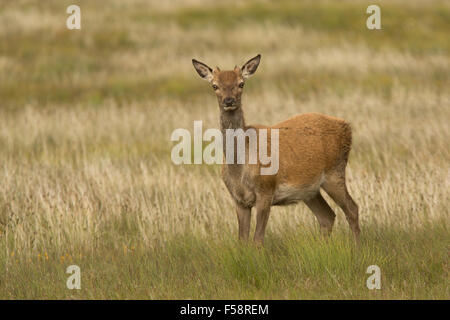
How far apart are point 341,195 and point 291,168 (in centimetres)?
85

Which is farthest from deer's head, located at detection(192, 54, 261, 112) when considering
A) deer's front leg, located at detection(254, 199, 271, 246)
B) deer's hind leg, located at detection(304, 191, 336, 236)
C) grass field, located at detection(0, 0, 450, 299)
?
deer's hind leg, located at detection(304, 191, 336, 236)

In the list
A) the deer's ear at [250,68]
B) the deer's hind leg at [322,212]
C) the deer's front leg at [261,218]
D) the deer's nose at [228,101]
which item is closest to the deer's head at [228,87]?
the deer's nose at [228,101]

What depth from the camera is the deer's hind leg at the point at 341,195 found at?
8539 millimetres

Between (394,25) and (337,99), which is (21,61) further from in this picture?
(394,25)

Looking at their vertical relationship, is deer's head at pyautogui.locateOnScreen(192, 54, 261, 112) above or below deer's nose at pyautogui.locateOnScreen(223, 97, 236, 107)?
above

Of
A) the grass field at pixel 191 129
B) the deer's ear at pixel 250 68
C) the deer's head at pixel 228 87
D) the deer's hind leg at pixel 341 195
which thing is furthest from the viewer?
the deer's hind leg at pixel 341 195

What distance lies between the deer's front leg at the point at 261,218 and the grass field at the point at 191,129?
10.6 inches

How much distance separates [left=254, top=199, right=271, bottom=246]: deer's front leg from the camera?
7684 mm

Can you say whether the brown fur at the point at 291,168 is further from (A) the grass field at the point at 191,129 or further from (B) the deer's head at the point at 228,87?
(A) the grass field at the point at 191,129

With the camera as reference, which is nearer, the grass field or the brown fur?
the grass field

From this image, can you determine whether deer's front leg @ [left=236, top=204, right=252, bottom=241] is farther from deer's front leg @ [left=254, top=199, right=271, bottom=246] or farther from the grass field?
the grass field

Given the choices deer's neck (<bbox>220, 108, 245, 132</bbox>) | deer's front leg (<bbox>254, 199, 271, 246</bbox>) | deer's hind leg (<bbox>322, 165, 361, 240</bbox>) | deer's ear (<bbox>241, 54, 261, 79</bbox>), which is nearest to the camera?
deer's front leg (<bbox>254, 199, 271, 246</bbox>)
